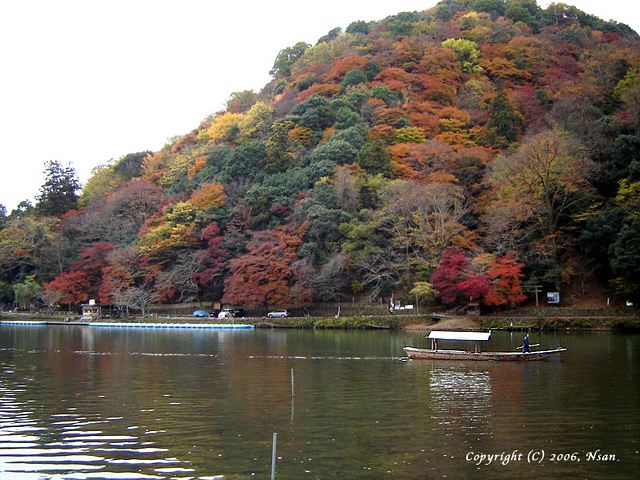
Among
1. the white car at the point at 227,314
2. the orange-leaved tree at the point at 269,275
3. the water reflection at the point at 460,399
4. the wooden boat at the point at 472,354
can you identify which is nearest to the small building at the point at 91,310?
the white car at the point at 227,314

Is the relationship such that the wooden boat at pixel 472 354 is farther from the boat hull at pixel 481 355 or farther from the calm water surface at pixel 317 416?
the calm water surface at pixel 317 416

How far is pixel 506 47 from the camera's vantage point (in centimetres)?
9462

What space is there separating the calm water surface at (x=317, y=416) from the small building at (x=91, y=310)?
37924mm

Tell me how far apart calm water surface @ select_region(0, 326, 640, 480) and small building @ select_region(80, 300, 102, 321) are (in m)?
37.9

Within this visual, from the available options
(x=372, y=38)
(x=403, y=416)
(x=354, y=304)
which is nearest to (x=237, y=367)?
(x=403, y=416)

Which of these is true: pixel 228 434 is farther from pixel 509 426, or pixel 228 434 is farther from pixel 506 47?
pixel 506 47

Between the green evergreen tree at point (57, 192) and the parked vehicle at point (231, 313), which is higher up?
the green evergreen tree at point (57, 192)

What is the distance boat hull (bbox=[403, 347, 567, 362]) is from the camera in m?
32.0

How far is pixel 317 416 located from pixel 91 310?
6089 centimetres

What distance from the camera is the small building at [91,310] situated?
73.5 meters

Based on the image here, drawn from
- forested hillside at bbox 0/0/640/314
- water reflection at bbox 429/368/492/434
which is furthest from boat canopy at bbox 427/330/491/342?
forested hillside at bbox 0/0/640/314

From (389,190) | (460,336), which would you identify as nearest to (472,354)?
(460,336)

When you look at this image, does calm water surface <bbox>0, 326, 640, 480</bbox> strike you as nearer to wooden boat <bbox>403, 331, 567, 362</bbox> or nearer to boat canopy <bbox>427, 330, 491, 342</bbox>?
wooden boat <bbox>403, 331, 567, 362</bbox>

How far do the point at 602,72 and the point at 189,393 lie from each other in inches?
2482
